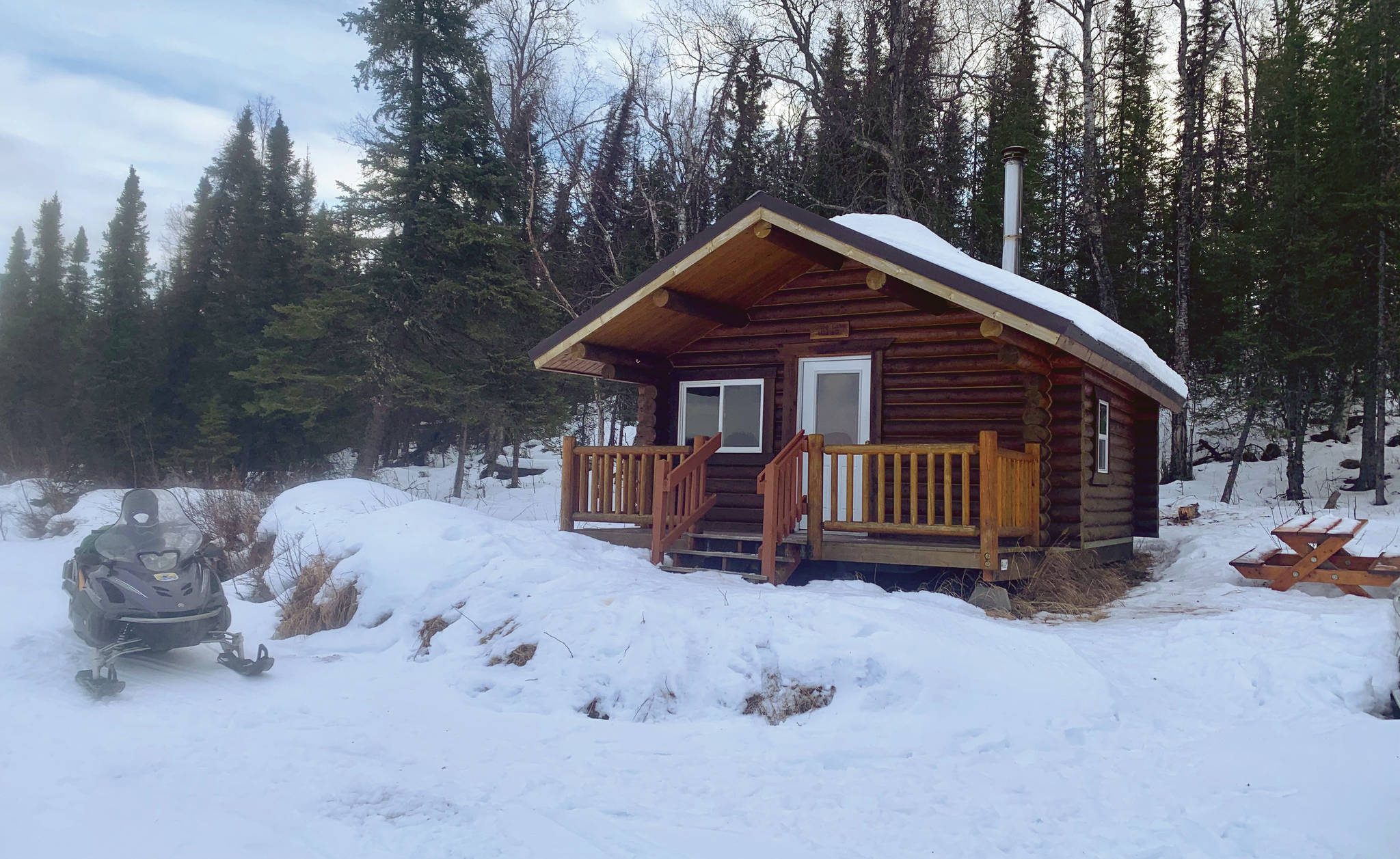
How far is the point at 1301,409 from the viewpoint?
1994 centimetres

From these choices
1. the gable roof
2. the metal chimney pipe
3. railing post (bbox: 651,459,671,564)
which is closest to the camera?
the gable roof

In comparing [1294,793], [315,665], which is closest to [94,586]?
[315,665]

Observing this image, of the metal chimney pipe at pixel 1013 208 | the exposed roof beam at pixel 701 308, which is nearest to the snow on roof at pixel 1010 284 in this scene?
the exposed roof beam at pixel 701 308

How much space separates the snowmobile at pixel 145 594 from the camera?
A: 6164 millimetres

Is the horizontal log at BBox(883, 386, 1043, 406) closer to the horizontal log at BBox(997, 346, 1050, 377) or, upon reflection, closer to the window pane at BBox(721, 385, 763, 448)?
the horizontal log at BBox(997, 346, 1050, 377)

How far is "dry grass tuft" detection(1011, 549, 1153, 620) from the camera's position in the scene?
895cm

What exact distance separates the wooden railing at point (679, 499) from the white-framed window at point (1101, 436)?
16.0ft

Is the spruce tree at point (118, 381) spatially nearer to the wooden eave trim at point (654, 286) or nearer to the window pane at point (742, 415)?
the wooden eave trim at point (654, 286)

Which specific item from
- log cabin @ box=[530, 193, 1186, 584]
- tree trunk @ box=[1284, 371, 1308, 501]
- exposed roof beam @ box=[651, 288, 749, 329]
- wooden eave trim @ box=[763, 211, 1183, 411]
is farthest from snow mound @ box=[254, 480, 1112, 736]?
tree trunk @ box=[1284, 371, 1308, 501]

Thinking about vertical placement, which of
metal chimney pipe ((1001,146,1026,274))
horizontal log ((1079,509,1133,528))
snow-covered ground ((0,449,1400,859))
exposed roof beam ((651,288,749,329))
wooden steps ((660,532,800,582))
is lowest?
snow-covered ground ((0,449,1400,859))

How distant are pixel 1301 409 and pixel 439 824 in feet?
71.1

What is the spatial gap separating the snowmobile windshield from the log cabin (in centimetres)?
455

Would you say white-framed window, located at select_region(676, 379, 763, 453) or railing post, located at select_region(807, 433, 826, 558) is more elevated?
white-framed window, located at select_region(676, 379, 763, 453)

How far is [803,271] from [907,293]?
1.69 metres
